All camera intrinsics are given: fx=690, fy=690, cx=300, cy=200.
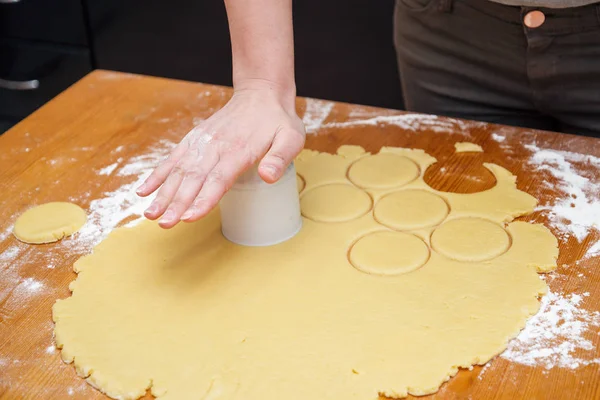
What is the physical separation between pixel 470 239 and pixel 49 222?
75 cm

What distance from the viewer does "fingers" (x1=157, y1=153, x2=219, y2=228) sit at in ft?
3.37

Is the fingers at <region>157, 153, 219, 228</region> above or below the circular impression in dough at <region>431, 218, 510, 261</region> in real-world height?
above

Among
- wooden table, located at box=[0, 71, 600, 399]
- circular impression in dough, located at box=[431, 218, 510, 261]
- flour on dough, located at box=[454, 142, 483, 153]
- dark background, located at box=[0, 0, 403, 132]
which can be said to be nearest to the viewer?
wooden table, located at box=[0, 71, 600, 399]

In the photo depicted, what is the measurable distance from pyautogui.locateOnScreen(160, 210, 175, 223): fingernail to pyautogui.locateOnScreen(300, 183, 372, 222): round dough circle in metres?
0.30

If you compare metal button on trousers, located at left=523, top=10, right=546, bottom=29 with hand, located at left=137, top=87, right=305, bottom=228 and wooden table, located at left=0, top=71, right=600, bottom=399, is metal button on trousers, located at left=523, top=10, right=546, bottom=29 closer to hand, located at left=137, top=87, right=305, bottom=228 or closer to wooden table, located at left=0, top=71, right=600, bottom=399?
wooden table, located at left=0, top=71, right=600, bottom=399

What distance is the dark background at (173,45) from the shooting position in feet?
8.27

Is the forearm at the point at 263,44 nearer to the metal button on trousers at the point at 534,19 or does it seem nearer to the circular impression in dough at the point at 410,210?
the circular impression in dough at the point at 410,210

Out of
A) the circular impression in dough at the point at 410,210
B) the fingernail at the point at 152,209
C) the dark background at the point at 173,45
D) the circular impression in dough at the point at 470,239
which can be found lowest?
the dark background at the point at 173,45

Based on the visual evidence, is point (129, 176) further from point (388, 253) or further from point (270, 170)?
point (388, 253)

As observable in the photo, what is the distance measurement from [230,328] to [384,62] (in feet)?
5.71

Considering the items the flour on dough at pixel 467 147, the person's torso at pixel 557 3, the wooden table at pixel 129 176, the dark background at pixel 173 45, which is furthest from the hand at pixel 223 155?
the dark background at pixel 173 45

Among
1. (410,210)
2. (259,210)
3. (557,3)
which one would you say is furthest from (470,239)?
(557,3)

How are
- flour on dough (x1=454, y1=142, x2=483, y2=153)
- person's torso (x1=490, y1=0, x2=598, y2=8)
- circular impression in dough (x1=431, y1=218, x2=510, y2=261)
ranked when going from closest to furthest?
circular impression in dough (x1=431, y1=218, x2=510, y2=261), person's torso (x1=490, y1=0, x2=598, y2=8), flour on dough (x1=454, y1=142, x2=483, y2=153)

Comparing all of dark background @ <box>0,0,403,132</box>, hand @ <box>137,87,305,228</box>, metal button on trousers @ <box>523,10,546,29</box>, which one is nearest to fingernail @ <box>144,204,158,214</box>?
hand @ <box>137,87,305,228</box>
